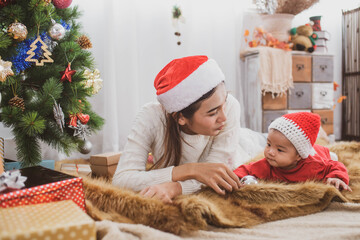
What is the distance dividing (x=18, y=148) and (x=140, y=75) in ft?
4.59

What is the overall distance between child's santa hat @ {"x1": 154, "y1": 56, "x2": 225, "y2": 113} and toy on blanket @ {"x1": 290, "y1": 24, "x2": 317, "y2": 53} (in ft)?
6.32

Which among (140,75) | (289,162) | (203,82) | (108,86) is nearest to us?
(203,82)

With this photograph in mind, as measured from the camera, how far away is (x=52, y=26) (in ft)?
4.65

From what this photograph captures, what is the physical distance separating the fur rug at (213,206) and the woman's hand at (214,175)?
0.03 m

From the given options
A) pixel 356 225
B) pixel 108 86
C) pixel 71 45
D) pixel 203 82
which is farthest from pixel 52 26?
pixel 356 225

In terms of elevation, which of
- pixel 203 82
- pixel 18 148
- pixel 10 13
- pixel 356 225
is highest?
pixel 10 13

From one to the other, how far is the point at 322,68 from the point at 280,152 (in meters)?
1.90

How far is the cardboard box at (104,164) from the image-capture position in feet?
5.77

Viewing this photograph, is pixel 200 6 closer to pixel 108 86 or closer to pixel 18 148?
pixel 108 86

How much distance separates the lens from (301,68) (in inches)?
107

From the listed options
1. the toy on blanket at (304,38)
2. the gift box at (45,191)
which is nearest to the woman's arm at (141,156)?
the gift box at (45,191)

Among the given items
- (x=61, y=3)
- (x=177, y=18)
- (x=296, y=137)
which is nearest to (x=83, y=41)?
(x=61, y=3)

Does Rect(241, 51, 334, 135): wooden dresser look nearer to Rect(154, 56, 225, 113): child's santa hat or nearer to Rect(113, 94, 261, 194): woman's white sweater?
Rect(113, 94, 261, 194): woman's white sweater

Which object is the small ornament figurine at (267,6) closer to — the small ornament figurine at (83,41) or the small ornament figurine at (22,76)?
the small ornament figurine at (83,41)
